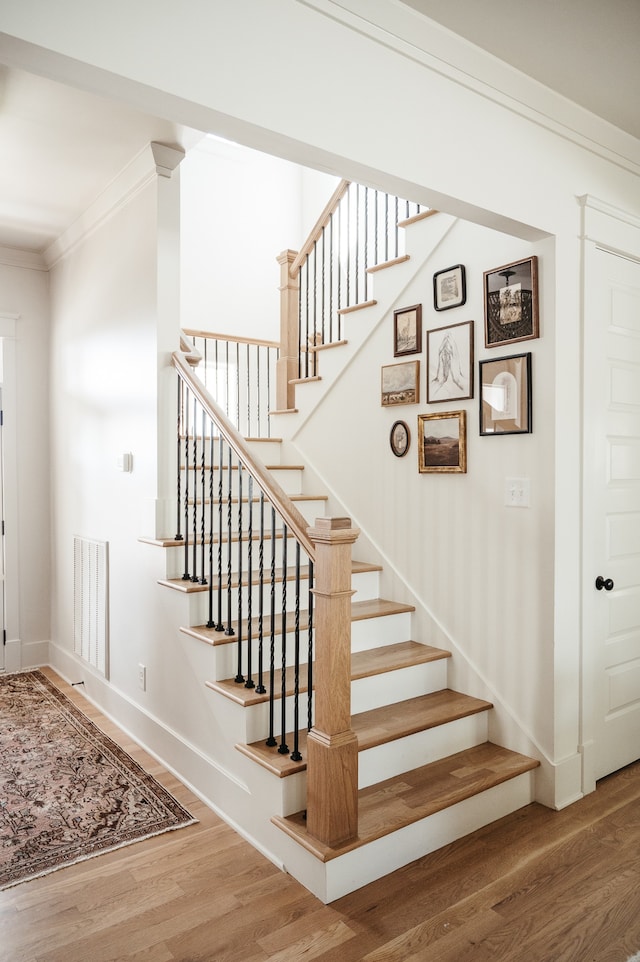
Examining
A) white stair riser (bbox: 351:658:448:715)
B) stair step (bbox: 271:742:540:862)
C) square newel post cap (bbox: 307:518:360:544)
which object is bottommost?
stair step (bbox: 271:742:540:862)

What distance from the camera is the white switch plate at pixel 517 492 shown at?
2.87m

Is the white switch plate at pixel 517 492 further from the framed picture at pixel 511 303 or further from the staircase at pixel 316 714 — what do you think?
the staircase at pixel 316 714

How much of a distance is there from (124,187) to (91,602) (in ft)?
8.03

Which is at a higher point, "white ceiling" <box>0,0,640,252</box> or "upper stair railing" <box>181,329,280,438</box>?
"white ceiling" <box>0,0,640,252</box>

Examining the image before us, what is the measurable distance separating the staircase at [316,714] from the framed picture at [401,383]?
1.16 ft

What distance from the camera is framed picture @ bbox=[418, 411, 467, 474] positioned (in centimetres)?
319

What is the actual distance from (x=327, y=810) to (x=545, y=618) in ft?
3.99

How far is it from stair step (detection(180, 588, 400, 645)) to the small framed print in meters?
0.66

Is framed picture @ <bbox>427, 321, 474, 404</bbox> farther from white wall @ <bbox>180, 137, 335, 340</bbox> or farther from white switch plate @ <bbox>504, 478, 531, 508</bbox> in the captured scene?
white wall @ <bbox>180, 137, 335, 340</bbox>

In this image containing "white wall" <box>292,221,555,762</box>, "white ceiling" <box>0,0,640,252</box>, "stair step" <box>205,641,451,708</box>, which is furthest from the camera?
"white wall" <box>292,221,555,762</box>

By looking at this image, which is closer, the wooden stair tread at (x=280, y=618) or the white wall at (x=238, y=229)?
the wooden stair tread at (x=280, y=618)

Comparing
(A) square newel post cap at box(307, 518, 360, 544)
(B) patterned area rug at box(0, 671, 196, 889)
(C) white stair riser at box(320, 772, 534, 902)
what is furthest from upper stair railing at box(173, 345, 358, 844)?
(B) patterned area rug at box(0, 671, 196, 889)

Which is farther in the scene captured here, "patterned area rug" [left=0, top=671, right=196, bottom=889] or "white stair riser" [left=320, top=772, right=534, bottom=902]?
"patterned area rug" [left=0, top=671, right=196, bottom=889]

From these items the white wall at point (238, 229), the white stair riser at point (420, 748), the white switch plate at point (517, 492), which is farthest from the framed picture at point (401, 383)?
the white wall at point (238, 229)
